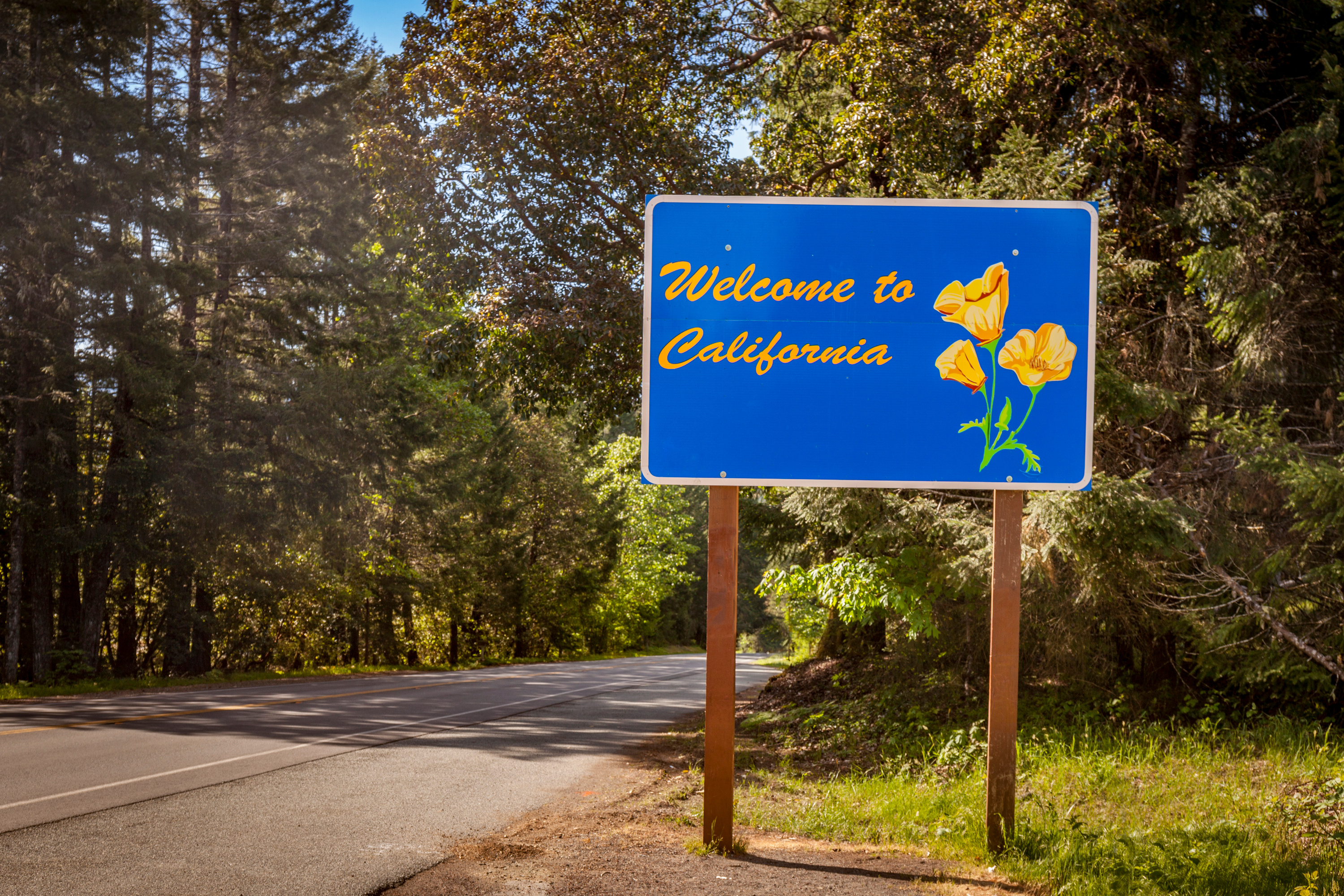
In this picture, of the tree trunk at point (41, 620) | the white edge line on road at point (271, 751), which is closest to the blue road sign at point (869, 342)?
the white edge line on road at point (271, 751)

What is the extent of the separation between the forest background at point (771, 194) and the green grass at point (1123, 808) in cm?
99

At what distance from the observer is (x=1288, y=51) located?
10.2 metres

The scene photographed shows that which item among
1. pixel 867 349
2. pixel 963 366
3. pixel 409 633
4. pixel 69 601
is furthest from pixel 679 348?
pixel 409 633

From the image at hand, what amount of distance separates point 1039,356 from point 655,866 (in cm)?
397

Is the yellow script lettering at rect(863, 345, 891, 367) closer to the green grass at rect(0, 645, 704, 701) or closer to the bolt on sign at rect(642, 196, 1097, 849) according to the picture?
Answer: the bolt on sign at rect(642, 196, 1097, 849)

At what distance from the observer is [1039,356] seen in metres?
5.98

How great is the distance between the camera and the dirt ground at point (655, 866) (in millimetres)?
5000

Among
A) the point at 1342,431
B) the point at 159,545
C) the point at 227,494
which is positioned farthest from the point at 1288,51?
the point at 159,545

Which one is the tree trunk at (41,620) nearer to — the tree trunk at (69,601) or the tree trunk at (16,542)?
the tree trunk at (16,542)

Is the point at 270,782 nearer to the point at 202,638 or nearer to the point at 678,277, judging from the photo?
the point at 678,277

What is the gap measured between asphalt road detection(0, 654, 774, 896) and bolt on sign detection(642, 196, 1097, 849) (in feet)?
8.39

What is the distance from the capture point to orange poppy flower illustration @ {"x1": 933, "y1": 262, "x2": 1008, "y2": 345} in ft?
19.6

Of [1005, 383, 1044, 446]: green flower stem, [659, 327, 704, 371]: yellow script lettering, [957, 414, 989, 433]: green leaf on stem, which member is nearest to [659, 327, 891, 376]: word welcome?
[659, 327, 704, 371]: yellow script lettering

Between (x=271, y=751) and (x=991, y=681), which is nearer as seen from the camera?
(x=991, y=681)
